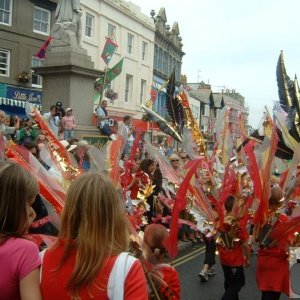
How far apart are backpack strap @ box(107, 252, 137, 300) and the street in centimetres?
397

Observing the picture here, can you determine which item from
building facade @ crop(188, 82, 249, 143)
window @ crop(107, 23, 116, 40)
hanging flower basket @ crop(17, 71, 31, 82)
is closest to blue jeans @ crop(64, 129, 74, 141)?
building facade @ crop(188, 82, 249, 143)

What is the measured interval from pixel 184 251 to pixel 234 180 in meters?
3.78

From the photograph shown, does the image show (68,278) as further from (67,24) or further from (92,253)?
(67,24)

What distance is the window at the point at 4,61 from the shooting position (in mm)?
24984

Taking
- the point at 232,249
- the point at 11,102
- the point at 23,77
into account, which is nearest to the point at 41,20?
the point at 23,77

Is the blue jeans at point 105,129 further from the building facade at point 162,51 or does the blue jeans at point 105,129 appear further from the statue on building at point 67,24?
the building facade at point 162,51

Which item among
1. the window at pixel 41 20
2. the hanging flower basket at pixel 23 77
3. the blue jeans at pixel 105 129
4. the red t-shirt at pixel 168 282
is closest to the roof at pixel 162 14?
the window at pixel 41 20

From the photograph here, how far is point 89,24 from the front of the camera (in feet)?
96.0

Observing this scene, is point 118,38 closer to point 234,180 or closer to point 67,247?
point 234,180

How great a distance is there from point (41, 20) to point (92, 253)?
2707 cm

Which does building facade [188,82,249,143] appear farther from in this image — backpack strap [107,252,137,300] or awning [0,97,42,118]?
awning [0,97,42,118]

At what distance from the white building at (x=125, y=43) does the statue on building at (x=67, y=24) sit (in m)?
15.9

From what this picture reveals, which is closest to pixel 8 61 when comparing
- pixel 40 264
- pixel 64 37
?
pixel 64 37

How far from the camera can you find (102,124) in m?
11.9
